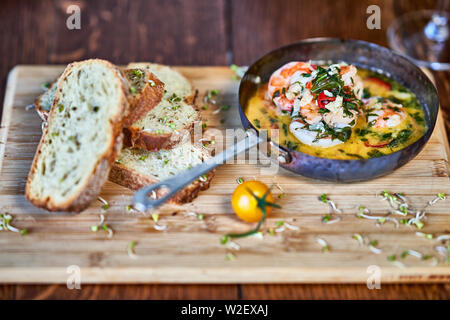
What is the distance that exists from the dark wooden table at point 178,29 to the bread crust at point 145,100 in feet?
4.90

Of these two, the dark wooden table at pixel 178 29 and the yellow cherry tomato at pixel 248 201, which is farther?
the dark wooden table at pixel 178 29

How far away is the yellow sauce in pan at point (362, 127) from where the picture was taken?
3637 mm

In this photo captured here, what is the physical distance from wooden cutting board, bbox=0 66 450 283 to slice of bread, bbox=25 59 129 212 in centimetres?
19

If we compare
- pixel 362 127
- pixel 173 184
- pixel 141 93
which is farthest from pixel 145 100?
pixel 362 127

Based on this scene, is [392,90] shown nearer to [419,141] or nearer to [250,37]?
[419,141]

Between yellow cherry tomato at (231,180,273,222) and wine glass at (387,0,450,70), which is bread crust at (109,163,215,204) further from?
wine glass at (387,0,450,70)

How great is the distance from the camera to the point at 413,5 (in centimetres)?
573

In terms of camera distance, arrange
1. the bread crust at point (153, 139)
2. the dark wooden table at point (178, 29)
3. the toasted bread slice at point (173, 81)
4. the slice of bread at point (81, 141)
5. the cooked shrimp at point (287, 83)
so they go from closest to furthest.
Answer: the slice of bread at point (81, 141)
the bread crust at point (153, 139)
the cooked shrimp at point (287, 83)
the toasted bread slice at point (173, 81)
the dark wooden table at point (178, 29)

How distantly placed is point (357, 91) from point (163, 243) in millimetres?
1807

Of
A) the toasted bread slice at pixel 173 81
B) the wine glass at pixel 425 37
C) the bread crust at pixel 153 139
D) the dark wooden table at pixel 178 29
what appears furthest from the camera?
the wine glass at pixel 425 37

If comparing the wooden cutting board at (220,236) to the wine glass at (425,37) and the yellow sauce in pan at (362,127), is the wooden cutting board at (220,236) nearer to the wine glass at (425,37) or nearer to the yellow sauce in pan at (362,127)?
the yellow sauce in pan at (362,127)

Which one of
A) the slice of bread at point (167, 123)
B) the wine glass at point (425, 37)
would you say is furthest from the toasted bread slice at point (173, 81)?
the wine glass at point (425, 37)

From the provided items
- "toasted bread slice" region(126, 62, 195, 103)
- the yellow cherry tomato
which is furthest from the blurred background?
the yellow cherry tomato

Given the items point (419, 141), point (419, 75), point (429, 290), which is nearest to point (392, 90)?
point (419, 75)
